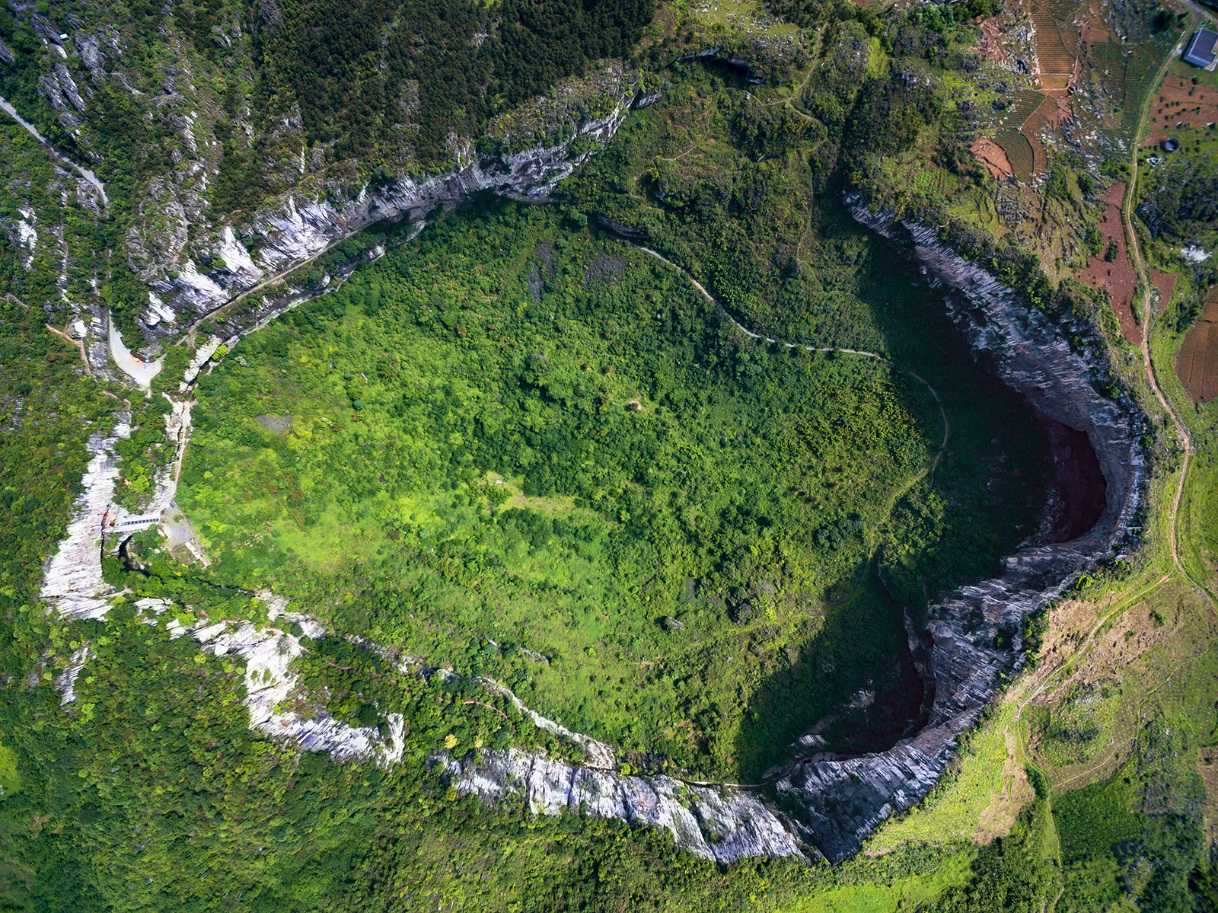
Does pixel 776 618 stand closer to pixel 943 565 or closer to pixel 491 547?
pixel 943 565

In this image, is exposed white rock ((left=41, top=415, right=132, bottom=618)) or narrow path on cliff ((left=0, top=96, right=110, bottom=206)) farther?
narrow path on cliff ((left=0, top=96, right=110, bottom=206))

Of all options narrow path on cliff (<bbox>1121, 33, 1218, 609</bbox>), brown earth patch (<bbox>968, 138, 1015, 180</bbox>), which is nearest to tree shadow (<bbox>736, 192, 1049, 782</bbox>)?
narrow path on cliff (<bbox>1121, 33, 1218, 609</bbox>)

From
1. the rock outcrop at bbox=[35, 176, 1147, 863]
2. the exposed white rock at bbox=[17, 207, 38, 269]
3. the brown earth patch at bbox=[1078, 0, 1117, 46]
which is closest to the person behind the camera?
the rock outcrop at bbox=[35, 176, 1147, 863]

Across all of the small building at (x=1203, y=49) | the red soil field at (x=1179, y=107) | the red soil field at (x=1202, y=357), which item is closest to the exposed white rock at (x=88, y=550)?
the red soil field at (x=1202, y=357)

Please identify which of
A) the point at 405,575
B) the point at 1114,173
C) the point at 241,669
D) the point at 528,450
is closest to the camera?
the point at 241,669

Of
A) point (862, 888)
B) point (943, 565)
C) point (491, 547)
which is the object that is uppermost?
point (491, 547)

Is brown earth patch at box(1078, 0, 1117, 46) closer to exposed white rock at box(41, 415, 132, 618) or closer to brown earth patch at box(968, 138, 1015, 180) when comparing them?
brown earth patch at box(968, 138, 1015, 180)

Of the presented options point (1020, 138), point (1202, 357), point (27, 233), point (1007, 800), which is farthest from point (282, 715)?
point (1202, 357)

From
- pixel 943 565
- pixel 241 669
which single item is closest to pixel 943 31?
pixel 943 565
